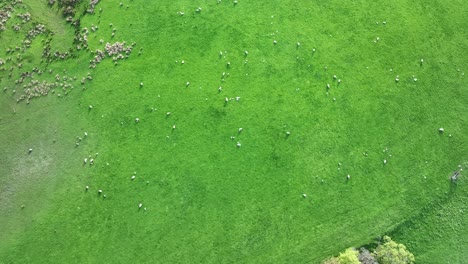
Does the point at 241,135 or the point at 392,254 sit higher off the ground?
the point at 241,135

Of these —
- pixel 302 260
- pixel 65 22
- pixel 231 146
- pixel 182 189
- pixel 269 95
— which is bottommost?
A: pixel 302 260

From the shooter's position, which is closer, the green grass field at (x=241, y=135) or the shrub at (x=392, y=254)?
the shrub at (x=392, y=254)

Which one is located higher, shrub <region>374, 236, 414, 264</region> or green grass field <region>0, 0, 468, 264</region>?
green grass field <region>0, 0, 468, 264</region>

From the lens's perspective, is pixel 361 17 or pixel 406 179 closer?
pixel 406 179

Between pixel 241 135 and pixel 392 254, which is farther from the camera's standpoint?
pixel 241 135

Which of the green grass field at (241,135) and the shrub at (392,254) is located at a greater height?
the green grass field at (241,135)

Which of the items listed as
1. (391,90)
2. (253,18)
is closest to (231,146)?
(253,18)

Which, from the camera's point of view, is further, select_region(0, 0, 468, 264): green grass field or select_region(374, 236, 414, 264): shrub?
select_region(0, 0, 468, 264): green grass field

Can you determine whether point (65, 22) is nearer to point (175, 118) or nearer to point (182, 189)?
point (175, 118)
